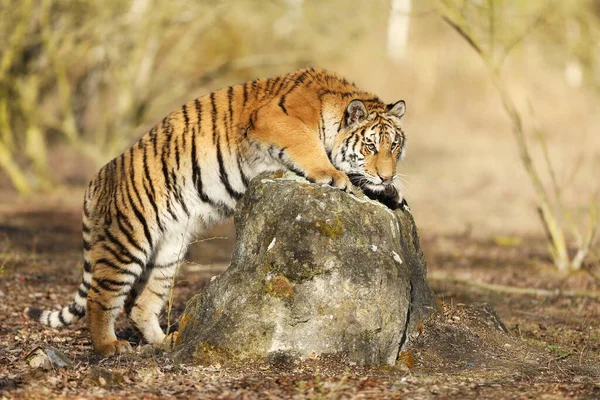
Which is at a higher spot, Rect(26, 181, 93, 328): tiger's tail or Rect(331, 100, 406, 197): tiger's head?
Rect(331, 100, 406, 197): tiger's head

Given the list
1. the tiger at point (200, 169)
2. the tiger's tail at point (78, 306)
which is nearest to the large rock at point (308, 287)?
the tiger at point (200, 169)

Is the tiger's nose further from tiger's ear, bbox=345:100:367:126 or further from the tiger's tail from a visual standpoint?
the tiger's tail

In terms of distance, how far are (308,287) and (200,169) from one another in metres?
1.62

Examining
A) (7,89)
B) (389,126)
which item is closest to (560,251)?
(389,126)

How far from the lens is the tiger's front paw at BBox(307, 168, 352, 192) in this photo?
580 centimetres

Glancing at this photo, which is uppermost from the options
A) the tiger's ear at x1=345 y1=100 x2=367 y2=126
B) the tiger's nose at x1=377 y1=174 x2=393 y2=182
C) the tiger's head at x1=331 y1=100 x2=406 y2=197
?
the tiger's ear at x1=345 y1=100 x2=367 y2=126

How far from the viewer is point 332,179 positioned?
5.82 metres

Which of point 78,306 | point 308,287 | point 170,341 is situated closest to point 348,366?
point 308,287

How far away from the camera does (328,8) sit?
21.7 metres

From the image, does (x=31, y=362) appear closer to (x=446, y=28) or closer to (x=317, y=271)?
(x=317, y=271)

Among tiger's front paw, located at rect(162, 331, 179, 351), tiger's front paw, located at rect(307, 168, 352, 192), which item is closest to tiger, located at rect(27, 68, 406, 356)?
tiger's front paw, located at rect(307, 168, 352, 192)

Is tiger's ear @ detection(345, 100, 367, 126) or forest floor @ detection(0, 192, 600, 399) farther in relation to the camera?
tiger's ear @ detection(345, 100, 367, 126)

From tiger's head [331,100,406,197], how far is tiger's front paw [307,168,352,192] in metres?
0.30

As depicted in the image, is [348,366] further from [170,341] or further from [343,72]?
[343,72]
